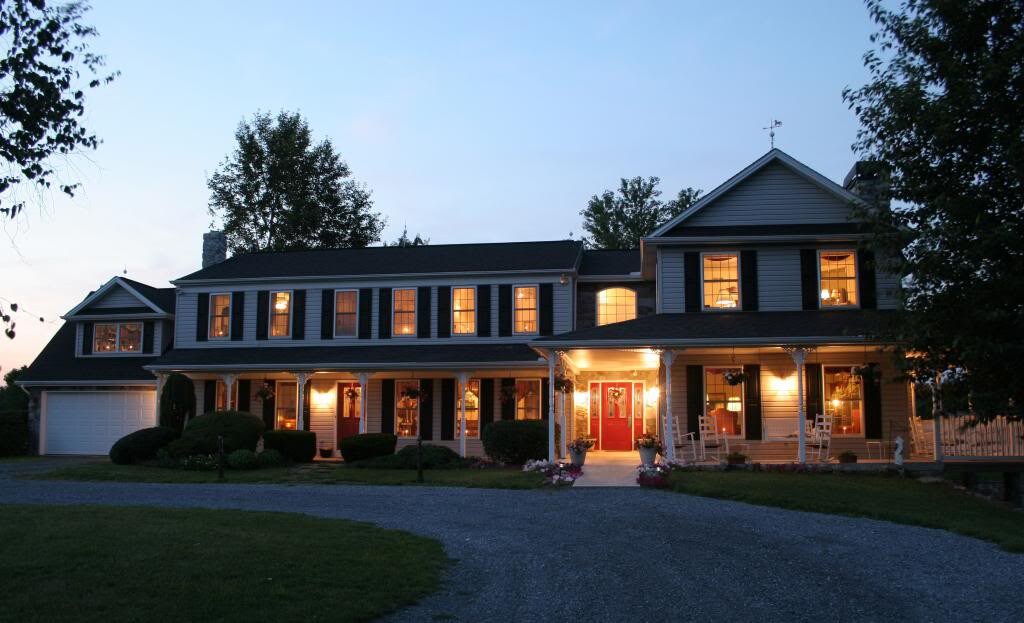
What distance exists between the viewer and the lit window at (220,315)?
26453 mm

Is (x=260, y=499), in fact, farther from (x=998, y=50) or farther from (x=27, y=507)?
(x=998, y=50)

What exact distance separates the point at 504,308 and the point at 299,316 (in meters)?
6.28

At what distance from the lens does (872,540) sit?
10445 mm

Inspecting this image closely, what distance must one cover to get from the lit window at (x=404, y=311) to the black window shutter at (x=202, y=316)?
603 centimetres

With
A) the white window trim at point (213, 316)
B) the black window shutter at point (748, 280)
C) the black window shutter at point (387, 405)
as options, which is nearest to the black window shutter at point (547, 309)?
the black window shutter at point (387, 405)

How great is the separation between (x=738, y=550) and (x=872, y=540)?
1.95m

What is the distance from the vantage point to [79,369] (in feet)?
90.6

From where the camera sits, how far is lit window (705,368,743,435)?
1962 cm

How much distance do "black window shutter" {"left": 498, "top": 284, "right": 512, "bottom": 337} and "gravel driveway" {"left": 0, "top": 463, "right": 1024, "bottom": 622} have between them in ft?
32.9

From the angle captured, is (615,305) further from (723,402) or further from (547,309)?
(723,402)

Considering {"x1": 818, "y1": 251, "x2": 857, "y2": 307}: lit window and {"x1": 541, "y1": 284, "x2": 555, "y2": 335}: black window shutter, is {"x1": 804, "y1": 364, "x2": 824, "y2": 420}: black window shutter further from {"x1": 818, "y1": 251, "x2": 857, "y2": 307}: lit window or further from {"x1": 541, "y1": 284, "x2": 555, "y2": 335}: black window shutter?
{"x1": 541, "y1": 284, "x2": 555, "y2": 335}: black window shutter

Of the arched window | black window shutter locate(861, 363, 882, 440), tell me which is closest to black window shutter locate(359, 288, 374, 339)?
the arched window

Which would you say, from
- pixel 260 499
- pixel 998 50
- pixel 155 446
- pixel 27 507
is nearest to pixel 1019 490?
pixel 998 50

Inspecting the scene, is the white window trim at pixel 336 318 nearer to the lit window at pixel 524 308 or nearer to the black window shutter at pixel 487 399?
the black window shutter at pixel 487 399
